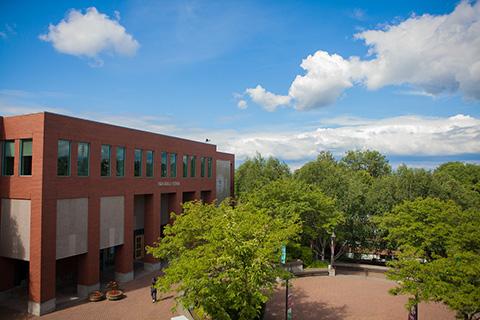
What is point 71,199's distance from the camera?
2269 cm

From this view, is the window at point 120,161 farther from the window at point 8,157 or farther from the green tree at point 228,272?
the green tree at point 228,272

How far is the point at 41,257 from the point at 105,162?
26.8 ft

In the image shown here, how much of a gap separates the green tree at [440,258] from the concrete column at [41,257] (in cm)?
2002

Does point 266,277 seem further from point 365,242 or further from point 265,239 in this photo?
point 365,242

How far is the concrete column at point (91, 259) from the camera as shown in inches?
944

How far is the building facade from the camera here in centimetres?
2077

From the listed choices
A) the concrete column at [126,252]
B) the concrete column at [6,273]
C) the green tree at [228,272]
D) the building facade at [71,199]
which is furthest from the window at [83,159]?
the green tree at [228,272]

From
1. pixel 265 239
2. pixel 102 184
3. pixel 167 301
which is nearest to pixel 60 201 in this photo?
pixel 102 184

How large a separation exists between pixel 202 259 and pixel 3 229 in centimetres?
1595

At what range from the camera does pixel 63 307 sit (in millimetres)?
21828

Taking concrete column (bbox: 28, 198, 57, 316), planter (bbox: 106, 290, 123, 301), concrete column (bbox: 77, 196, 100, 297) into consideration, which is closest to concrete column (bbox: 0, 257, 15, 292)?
concrete column (bbox: 28, 198, 57, 316)

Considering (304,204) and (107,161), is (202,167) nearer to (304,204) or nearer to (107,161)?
(304,204)

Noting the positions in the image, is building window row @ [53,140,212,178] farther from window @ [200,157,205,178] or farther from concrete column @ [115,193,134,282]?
concrete column @ [115,193,134,282]

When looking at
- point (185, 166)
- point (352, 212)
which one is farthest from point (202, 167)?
point (352, 212)
